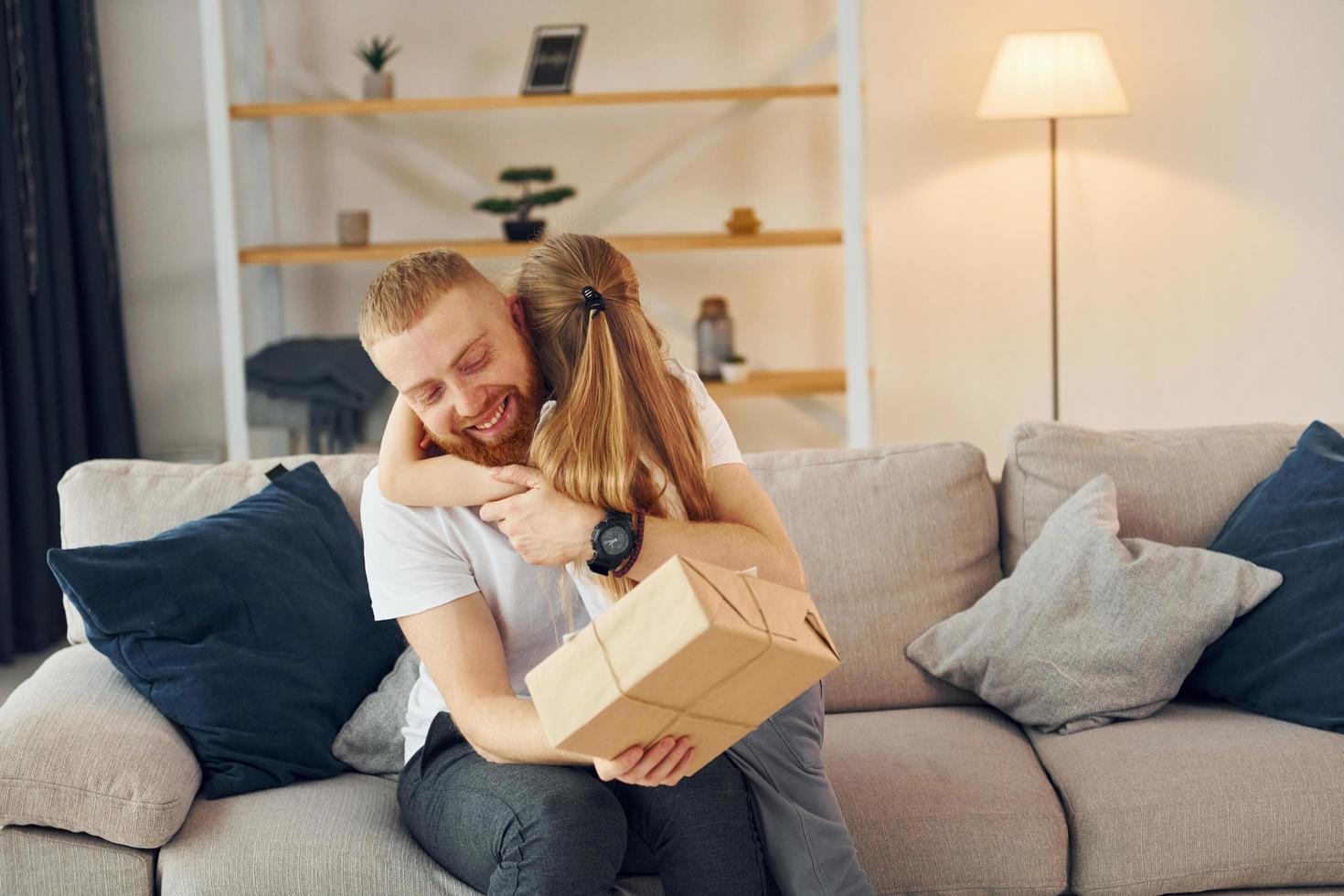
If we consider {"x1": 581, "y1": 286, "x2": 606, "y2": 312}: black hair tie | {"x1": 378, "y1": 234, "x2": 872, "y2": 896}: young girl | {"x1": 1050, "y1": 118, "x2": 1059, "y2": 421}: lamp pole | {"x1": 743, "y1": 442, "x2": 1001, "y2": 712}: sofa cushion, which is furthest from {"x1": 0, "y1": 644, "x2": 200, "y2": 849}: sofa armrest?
{"x1": 1050, "y1": 118, "x2": 1059, "y2": 421}: lamp pole

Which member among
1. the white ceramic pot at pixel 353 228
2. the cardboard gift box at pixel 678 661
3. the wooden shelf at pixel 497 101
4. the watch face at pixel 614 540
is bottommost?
the cardboard gift box at pixel 678 661

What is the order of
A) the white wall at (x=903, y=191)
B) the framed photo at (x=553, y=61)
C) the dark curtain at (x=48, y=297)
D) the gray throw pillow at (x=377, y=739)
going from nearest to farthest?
the gray throw pillow at (x=377, y=739)
the dark curtain at (x=48, y=297)
the framed photo at (x=553, y=61)
the white wall at (x=903, y=191)

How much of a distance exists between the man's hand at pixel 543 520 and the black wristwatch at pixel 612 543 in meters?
0.01

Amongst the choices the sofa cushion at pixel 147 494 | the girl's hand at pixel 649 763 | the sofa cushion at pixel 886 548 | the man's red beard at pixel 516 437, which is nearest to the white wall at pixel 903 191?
the sofa cushion at pixel 147 494

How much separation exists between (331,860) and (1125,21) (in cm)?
324

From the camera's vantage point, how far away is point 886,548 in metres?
2.06

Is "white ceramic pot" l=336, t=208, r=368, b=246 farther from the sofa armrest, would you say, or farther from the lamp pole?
the sofa armrest

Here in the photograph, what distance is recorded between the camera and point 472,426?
1.42m

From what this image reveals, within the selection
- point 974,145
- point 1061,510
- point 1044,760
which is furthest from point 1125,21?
point 1044,760

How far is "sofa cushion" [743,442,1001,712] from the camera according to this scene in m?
2.01

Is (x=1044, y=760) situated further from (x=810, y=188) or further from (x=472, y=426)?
(x=810, y=188)

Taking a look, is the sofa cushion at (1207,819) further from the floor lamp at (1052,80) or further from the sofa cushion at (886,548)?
the floor lamp at (1052,80)

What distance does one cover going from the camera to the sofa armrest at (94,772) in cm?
155

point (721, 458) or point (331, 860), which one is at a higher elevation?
point (721, 458)
